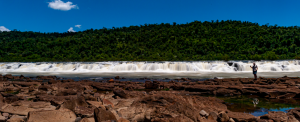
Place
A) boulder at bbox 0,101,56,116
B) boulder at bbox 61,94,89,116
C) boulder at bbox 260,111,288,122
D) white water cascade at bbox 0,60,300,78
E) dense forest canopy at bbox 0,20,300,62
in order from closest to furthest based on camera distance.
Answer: boulder at bbox 260,111,288,122 → boulder at bbox 61,94,89,116 → boulder at bbox 0,101,56,116 → white water cascade at bbox 0,60,300,78 → dense forest canopy at bbox 0,20,300,62

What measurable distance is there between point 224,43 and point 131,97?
64.9 m

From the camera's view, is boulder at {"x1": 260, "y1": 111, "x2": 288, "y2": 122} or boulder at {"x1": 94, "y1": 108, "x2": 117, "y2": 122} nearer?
boulder at {"x1": 94, "y1": 108, "x2": 117, "y2": 122}

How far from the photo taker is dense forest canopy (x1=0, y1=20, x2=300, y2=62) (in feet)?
194

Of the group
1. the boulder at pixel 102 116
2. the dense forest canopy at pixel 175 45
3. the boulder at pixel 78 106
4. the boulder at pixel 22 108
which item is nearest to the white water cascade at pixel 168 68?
the dense forest canopy at pixel 175 45

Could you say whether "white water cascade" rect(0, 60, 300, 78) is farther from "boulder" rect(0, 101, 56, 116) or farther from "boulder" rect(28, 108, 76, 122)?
"boulder" rect(28, 108, 76, 122)

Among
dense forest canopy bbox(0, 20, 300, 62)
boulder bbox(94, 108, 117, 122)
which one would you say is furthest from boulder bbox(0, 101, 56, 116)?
dense forest canopy bbox(0, 20, 300, 62)

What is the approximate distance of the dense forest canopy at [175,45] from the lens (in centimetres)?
5907

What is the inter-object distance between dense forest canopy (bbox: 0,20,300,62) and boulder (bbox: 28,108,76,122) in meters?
50.3

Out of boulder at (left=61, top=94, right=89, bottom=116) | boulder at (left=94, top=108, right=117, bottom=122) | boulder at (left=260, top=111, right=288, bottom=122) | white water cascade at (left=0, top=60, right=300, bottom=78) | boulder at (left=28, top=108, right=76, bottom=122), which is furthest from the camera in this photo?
white water cascade at (left=0, top=60, right=300, bottom=78)

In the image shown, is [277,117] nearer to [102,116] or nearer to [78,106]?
[102,116]

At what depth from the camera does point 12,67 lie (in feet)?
127

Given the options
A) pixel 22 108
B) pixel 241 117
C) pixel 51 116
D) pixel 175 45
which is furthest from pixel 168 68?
pixel 175 45

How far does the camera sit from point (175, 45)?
7100cm

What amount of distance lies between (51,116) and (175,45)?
67.3 m
